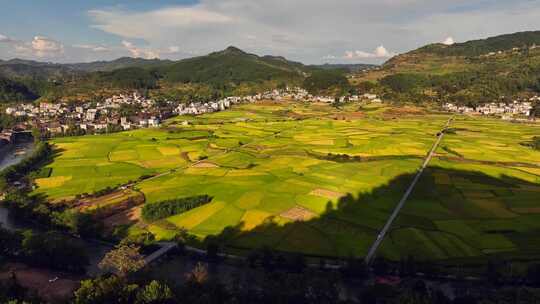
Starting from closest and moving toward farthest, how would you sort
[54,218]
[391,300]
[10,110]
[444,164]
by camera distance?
[391,300]
[54,218]
[444,164]
[10,110]

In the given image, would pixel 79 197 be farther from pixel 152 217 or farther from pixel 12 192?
pixel 152 217

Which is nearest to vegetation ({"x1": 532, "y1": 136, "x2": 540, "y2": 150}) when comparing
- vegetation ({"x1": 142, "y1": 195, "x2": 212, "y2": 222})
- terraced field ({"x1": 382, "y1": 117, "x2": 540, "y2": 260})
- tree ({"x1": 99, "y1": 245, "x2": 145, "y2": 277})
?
terraced field ({"x1": 382, "y1": 117, "x2": 540, "y2": 260})

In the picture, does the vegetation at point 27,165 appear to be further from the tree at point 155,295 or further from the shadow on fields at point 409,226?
the tree at point 155,295

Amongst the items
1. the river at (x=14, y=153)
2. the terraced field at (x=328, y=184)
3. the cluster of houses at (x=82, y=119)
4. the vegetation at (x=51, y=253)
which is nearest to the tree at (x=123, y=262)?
the vegetation at (x=51, y=253)

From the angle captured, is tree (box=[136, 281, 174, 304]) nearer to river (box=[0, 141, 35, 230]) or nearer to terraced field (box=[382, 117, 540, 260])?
terraced field (box=[382, 117, 540, 260])

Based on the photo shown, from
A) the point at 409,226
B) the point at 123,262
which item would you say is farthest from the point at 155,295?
the point at 409,226

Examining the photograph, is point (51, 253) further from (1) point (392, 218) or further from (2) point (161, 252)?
(1) point (392, 218)

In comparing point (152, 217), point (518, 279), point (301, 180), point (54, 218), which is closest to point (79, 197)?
point (54, 218)
